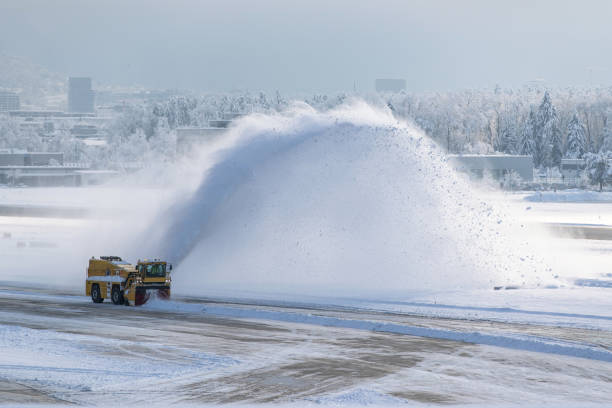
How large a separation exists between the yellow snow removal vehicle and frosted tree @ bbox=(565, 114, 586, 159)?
121323 mm

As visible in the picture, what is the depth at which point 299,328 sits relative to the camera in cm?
2175

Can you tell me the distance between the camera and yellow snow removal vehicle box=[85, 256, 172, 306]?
26.1m

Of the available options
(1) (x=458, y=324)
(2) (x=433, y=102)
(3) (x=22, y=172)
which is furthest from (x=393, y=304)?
(2) (x=433, y=102)

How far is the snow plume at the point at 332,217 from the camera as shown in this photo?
1220 inches

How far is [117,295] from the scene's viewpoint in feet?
86.6

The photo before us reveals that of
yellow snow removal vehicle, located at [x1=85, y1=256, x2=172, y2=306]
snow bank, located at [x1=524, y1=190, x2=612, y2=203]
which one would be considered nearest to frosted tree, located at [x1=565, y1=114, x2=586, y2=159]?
snow bank, located at [x1=524, y1=190, x2=612, y2=203]

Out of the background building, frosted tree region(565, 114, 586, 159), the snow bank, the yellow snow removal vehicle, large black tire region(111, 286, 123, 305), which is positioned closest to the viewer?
the yellow snow removal vehicle

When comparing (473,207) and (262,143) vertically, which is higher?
(262,143)

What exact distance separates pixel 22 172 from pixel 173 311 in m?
118

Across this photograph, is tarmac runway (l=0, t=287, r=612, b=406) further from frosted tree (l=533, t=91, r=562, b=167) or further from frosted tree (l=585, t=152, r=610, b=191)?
frosted tree (l=533, t=91, r=562, b=167)

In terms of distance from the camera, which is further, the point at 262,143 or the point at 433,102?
the point at 433,102

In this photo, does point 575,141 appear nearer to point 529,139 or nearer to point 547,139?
point 547,139

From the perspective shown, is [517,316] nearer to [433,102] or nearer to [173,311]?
[173,311]

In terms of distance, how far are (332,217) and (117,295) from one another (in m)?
9.17
